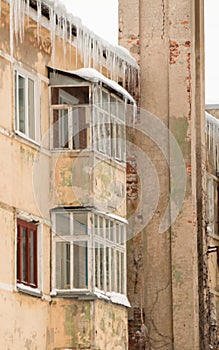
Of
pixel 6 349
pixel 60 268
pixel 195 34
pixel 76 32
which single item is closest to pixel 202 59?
pixel 195 34

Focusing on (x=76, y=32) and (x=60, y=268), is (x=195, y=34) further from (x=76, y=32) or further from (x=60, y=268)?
(x=60, y=268)

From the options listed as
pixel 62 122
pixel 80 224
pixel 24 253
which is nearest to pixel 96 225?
pixel 80 224

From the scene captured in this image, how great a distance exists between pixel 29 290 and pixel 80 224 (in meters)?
1.96

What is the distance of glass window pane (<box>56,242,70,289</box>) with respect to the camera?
1119 inches

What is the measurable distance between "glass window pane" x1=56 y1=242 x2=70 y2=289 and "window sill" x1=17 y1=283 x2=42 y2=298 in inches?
30.7

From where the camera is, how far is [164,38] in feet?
113

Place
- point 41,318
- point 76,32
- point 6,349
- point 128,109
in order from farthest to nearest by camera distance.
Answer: point 128,109, point 76,32, point 41,318, point 6,349

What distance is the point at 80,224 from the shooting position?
93.2 feet

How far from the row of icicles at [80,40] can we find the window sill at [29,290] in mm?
4317

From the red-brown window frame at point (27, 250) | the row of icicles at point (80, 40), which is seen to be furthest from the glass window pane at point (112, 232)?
the row of icicles at point (80, 40)

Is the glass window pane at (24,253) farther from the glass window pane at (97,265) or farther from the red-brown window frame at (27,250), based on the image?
the glass window pane at (97,265)

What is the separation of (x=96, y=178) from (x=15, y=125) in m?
2.33

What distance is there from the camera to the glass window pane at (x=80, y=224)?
93.0 feet

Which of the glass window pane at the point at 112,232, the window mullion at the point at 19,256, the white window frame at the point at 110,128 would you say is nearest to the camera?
the window mullion at the point at 19,256
